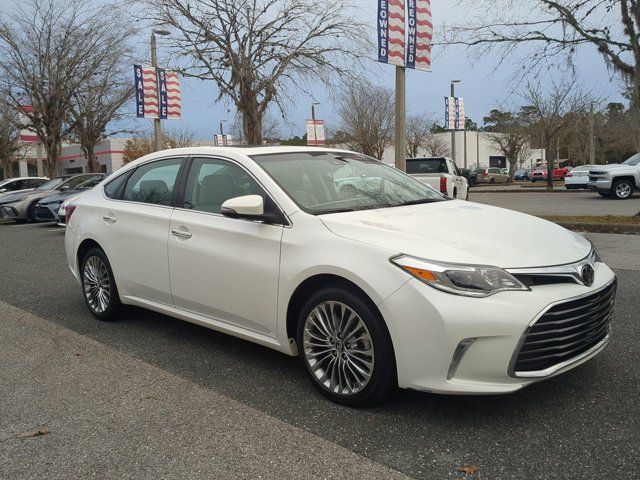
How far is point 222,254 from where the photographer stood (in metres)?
3.94

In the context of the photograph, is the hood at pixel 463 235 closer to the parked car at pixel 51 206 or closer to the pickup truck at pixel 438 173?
the pickup truck at pixel 438 173

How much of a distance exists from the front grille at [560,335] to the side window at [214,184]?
1.97 meters

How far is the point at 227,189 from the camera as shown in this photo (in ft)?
13.8

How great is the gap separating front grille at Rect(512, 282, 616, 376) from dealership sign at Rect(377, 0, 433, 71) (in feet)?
27.1

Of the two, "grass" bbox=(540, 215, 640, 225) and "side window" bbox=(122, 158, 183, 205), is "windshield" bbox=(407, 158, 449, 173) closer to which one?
"grass" bbox=(540, 215, 640, 225)

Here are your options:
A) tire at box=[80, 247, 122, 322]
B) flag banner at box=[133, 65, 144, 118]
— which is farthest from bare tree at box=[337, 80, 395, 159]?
tire at box=[80, 247, 122, 322]

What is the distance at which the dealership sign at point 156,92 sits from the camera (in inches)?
704

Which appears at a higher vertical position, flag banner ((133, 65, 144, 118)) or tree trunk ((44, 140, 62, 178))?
flag banner ((133, 65, 144, 118))

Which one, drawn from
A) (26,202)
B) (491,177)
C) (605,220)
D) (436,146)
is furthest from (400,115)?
(436,146)

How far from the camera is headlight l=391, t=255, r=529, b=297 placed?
2.91 metres

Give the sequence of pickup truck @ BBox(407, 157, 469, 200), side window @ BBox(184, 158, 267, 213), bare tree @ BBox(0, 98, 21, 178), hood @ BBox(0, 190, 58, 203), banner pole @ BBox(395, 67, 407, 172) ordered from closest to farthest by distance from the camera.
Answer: side window @ BBox(184, 158, 267, 213), banner pole @ BBox(395, 67, 407, 172), pickup truck @ BBox(407, 157, 469, 200), hood @ BBox(0, 190, 58, 203), bare tree @ BBox(0, 98, 21, 178)

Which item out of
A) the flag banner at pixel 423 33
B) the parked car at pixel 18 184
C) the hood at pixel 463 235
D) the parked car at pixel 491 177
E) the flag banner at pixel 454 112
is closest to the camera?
the hood at pixel 463 235

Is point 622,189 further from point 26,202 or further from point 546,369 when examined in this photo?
point 26,202

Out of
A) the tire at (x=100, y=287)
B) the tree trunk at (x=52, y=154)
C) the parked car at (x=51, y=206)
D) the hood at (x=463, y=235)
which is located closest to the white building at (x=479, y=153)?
the tree trunk at (x=52, y=154)
